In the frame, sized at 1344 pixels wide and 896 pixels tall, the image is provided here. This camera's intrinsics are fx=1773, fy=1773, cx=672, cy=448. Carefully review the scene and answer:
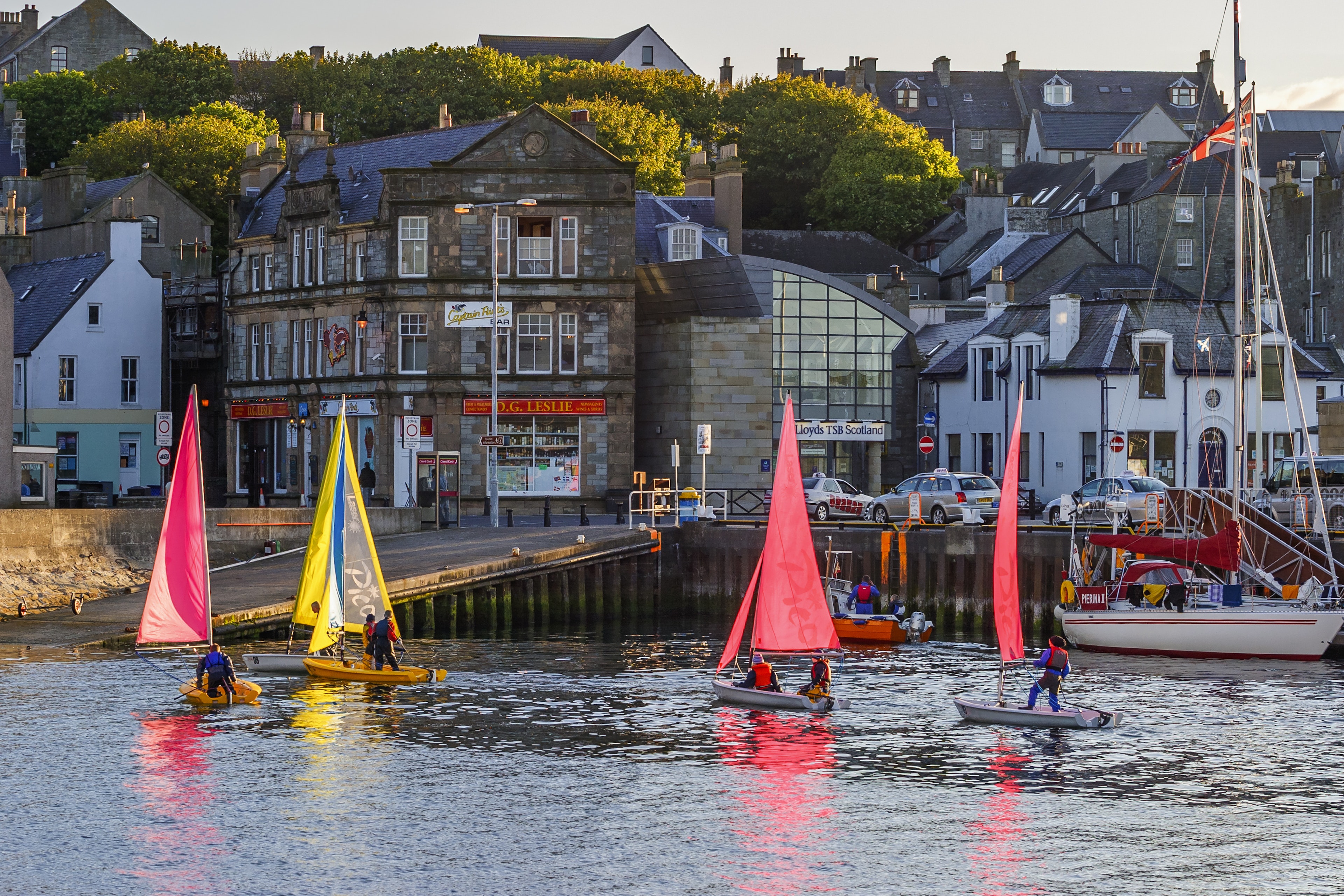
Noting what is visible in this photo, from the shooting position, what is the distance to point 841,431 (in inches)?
2817

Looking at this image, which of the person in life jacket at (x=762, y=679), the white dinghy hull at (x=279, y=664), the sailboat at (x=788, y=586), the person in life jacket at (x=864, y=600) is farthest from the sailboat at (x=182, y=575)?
the person in life jacket at (x=864, y=600)

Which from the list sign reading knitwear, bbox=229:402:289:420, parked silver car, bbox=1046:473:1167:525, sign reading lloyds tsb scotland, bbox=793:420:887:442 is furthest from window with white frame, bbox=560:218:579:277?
parked silver car, bbox=1046:473:1167:525

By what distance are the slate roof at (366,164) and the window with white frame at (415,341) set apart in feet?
15.7

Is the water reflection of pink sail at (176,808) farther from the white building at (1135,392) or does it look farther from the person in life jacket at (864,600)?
the white building at (1135,392)

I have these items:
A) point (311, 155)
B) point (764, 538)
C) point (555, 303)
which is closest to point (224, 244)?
point (311, 155)

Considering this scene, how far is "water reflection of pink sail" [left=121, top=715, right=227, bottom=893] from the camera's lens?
939 inches

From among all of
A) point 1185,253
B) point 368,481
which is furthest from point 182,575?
point 1185,253

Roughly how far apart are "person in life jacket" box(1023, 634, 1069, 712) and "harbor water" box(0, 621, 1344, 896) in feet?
2.46

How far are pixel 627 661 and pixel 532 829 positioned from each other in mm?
18434

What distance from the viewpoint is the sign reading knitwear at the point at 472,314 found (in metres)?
67.4

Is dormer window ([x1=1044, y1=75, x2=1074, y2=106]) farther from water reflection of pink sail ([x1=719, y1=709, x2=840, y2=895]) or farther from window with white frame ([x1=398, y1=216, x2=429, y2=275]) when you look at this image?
water reflection of pink sail ([x1=719, y1=709, x2=840, y2=895])

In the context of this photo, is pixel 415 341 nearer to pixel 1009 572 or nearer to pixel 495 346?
pixel 495 346

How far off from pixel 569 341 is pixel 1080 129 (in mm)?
96154

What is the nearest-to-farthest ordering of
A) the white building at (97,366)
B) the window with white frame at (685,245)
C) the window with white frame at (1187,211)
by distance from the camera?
the window with white frame at (685,245), the white building at (97,366), the window with white frame at (1187,211)
